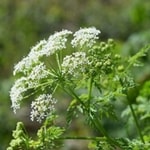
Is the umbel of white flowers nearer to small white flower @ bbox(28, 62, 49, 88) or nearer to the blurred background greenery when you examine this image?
small white flower @ bbox(28, 62, 49, 88)

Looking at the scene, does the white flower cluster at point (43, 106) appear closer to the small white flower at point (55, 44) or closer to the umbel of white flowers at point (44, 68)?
the umbel of white flowers at point (44, 68)

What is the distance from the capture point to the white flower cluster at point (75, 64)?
2.12 meters

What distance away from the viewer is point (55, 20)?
35.4 ft

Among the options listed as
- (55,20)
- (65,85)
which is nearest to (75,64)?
(65,85)

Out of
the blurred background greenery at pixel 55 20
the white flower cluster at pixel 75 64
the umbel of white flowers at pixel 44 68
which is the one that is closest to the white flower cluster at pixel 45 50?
the umbel of white flowers at pixel 44 68

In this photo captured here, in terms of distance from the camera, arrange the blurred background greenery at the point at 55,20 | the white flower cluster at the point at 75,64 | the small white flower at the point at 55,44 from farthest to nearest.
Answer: the blurred background greenery at the point at 55,20 < the small white flower at the point at 55,44 < the white flower cluster at the point at 75,64

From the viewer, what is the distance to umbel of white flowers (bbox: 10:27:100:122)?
84.4 inches

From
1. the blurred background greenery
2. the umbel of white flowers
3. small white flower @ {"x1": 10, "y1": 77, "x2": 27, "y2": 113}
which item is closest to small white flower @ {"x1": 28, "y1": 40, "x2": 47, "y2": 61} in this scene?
the umbel of white flowers

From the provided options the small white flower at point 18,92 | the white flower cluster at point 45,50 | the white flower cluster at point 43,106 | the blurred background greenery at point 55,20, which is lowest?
the white flower cluster at point 43,106

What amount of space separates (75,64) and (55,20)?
8.76 metres

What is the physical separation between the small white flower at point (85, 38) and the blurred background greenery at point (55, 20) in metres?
5.41

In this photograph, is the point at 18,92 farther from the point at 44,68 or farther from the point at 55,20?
the point at 55,20

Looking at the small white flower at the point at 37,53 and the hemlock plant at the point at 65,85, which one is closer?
the hemlock plant at the point at 65,85

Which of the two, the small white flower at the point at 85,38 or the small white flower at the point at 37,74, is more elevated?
the small white flower at the point at 85,38
